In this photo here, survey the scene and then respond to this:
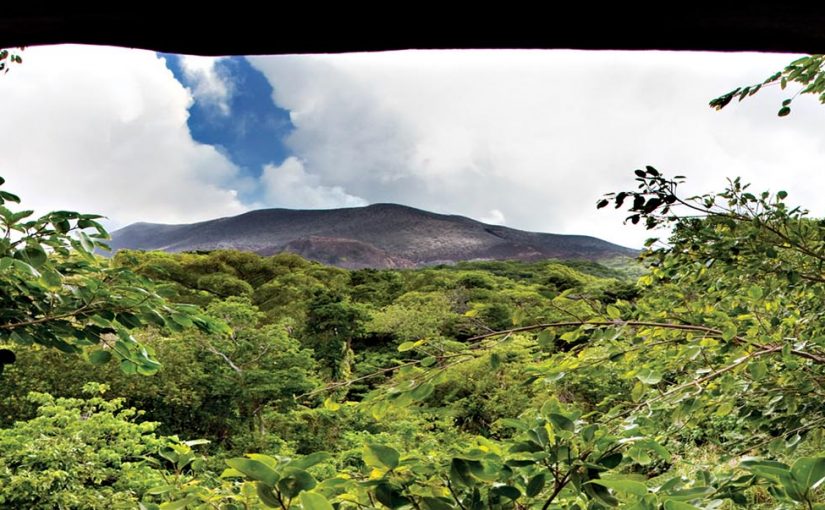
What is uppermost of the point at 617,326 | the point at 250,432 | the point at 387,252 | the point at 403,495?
the point at 387,252

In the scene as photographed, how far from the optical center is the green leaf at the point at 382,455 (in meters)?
0.84

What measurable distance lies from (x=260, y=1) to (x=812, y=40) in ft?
1.64

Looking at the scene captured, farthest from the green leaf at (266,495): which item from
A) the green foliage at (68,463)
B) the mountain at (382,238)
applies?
the mountain at (382,238)

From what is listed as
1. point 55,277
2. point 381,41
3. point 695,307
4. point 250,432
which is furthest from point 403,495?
point 250,432

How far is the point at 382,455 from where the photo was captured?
843mm

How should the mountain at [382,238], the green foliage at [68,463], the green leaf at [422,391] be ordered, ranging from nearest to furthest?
the green leaf at [422,391] → the green foliage at [68,463] → the mountain at [382,238]

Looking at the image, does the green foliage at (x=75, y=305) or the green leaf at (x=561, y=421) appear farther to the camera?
the green foliage at (x=75, y=305)

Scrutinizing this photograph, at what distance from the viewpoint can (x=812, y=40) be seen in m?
0.50

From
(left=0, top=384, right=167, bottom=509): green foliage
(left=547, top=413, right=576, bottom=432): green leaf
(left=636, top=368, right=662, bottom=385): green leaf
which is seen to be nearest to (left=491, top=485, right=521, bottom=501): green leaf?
(left=547, top=413, right=576, bottom=432): green leaf

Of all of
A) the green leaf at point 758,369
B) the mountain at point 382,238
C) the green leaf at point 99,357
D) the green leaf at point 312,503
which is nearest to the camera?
the green leaf at point 312,503

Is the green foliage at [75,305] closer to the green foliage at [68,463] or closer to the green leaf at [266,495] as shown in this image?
the green leaf at [266,495]

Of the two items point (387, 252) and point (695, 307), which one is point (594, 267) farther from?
point (695, 307)

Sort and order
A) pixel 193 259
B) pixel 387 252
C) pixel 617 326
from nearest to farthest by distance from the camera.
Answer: pixel 617 326 → pixel 193 259 → pixel 387 252

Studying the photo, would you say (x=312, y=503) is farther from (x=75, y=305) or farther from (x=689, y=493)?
(x=75, y=305)
